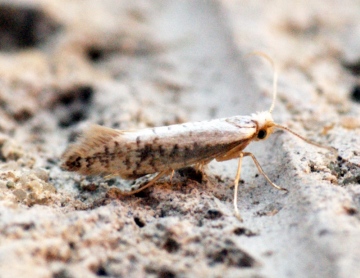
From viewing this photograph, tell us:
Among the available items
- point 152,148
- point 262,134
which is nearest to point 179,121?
point 262,134

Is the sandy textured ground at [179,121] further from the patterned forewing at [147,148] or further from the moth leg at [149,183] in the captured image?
the patterned forewing at [147,148]

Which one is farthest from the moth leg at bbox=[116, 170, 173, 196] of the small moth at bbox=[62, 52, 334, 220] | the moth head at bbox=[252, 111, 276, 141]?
the moth head at bbox=[252, 111, 276, 141]

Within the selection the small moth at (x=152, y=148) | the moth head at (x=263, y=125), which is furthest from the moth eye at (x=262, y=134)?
the small moth at (x=152, y=148)

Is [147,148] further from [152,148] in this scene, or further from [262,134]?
[262,134]

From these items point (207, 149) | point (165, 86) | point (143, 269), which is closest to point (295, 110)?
point (207, 149)

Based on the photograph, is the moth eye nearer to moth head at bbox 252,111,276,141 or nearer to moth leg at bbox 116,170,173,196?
moth head at bbox 252,111,276,141

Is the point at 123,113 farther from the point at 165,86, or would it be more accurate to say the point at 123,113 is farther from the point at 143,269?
the point at 143,269
